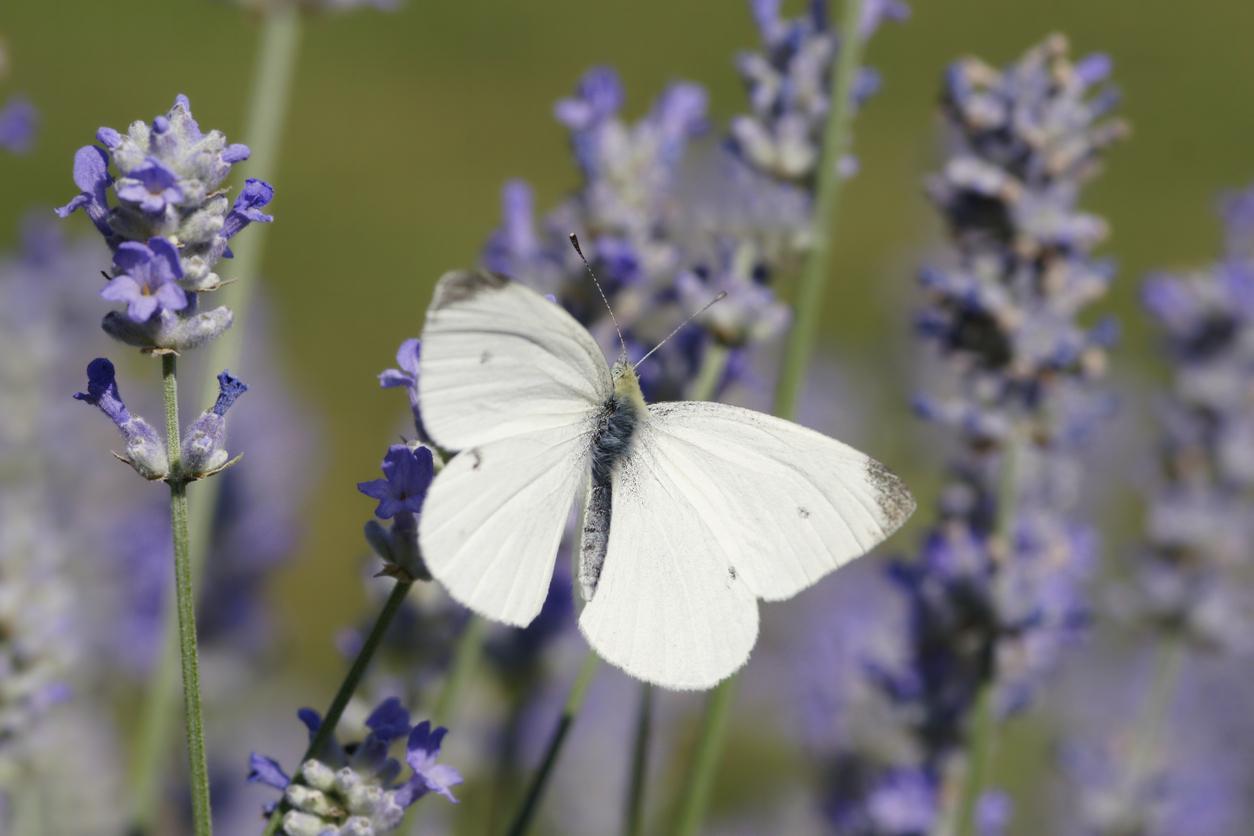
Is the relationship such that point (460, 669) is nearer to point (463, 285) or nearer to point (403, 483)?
point (403, 483)

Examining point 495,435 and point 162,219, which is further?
point 495,435

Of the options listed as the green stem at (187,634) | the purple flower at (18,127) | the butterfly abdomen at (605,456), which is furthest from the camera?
the purple flower at (18,127)

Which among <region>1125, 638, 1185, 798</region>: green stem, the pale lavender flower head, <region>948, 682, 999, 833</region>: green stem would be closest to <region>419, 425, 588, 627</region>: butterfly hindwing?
the pale lavender flower head

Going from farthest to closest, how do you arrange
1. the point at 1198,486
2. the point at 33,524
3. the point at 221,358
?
the point at 1198,486
the point at 33,524
the point at 221,358

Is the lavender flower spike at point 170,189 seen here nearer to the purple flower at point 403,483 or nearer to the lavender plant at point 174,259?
the lavender plant at point 174,259

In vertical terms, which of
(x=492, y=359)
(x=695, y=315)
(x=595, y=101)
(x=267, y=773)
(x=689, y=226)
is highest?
(x=595, y=101)

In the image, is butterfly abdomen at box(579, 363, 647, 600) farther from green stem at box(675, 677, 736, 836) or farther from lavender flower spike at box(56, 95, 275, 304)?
lavender flower spike at box(56, 95, 275, 304)

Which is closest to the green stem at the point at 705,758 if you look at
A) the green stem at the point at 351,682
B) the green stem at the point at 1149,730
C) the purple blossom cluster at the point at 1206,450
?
the green stem at the point at 351,682

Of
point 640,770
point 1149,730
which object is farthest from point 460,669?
point 1149,730
